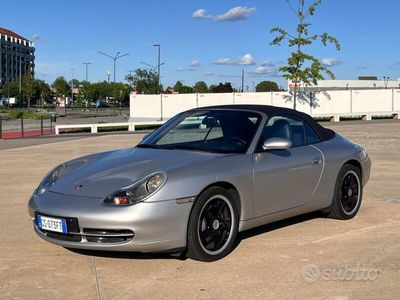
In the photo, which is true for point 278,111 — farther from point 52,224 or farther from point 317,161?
point 52,224

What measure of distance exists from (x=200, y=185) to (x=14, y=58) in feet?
563

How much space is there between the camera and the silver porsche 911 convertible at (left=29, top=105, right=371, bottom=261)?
4.46 meters

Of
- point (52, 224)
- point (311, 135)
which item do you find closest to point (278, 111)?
point (311, 135)

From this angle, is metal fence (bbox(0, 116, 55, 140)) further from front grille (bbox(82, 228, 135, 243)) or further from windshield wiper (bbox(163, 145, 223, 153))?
front grille (bbox(82, 228, 135, 243))

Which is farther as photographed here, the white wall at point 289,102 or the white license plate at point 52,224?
the white wall at point 289,102

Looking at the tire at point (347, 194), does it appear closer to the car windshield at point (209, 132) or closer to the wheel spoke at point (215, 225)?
the car windshield at point (209, 132)

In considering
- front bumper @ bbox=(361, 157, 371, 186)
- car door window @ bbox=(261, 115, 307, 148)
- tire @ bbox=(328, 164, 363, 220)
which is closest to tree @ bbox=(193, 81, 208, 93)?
front bumper @ bbox=(361, 157, 371, 186)

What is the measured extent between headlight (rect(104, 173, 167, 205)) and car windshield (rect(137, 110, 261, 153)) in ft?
2.91

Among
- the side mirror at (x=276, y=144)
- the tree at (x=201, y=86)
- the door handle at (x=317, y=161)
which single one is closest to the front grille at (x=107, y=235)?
the side mirror at (x=276, y=144)

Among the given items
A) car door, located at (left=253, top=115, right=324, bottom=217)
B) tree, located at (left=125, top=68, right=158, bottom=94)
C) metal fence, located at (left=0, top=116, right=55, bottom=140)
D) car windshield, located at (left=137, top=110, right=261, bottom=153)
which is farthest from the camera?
tree, located at (left=125, top=68, right=158, bottom=94)

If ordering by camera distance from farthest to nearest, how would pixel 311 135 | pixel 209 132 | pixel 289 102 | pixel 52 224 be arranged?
pixel 289 102
pixel 311 135
pixel 209 132
pixel 52 224

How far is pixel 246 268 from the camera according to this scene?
465cm

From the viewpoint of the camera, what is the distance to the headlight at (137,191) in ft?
14.6

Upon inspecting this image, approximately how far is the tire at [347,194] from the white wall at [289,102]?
32.1m
